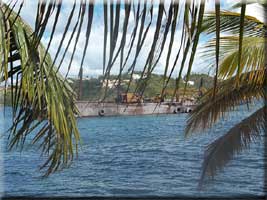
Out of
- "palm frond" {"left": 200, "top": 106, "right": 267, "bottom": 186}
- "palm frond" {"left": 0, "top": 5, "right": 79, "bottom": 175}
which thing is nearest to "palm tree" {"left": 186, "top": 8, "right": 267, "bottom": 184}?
"palm frond" {"left": 200, "top": 106, "right": 267, "bottom": 186}

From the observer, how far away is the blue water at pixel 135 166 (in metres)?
2.98

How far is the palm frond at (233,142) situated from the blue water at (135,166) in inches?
2.1

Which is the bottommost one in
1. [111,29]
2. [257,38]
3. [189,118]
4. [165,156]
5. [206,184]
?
[206,184]

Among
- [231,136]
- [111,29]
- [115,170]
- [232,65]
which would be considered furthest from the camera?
[115,170]

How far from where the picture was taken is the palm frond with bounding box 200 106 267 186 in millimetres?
2807

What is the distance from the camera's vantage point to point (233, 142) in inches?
114

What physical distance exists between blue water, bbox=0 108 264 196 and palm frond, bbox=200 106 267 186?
5 centimetres

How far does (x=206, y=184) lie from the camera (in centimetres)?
305

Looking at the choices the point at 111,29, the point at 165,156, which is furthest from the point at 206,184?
the point at 111,29

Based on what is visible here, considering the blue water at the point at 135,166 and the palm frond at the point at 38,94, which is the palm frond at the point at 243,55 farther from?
the palm frond at the point at 38,94

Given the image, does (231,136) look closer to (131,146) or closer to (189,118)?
(189,118)

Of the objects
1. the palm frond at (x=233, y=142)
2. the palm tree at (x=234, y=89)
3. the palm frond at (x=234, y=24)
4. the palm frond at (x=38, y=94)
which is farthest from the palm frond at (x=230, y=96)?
the palm frond at (x=38, y=94)

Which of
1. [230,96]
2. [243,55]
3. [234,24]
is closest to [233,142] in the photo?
[230,96]

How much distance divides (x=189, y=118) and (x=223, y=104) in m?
0.32
